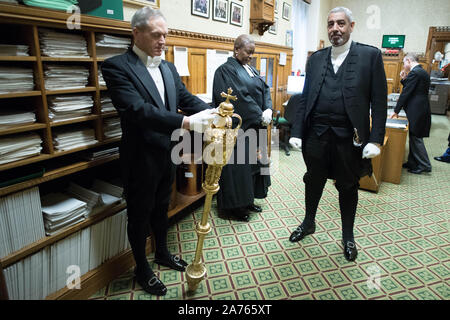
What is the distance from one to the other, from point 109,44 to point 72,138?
592 mm

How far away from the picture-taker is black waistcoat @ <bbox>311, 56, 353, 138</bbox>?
1.95 metres

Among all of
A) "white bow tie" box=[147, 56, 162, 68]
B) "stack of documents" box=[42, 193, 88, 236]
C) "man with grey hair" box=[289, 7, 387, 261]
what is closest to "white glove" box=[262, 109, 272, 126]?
"man with grey hair" box=[289, 7, 387, 261]

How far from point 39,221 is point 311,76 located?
1.86 meters

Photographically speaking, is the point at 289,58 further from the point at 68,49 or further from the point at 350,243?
the point at 68,49

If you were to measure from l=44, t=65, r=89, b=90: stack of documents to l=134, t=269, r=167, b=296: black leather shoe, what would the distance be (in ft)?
3.78

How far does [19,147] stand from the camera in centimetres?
141

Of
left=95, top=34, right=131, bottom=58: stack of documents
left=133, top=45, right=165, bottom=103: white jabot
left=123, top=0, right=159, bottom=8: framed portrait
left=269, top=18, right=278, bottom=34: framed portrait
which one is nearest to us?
left=133, top=45, right=165, bottom=103: white jabot

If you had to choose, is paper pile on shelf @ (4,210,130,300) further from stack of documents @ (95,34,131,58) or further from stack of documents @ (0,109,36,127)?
stack of documents @ (95,34,131,58)

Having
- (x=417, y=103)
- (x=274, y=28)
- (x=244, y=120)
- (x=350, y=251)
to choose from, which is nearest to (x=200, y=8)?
(x=244, y=120)

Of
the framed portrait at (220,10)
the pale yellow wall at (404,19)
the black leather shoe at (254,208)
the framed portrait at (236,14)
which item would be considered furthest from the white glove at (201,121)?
the pale yellow wall at (404,19)

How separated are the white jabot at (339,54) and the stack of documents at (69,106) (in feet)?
5.03

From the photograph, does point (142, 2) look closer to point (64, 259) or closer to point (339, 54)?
point (339, 54)

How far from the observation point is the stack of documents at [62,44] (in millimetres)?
1471

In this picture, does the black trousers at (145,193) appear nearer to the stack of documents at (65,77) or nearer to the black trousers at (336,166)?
the stack of documents at (65,77)
